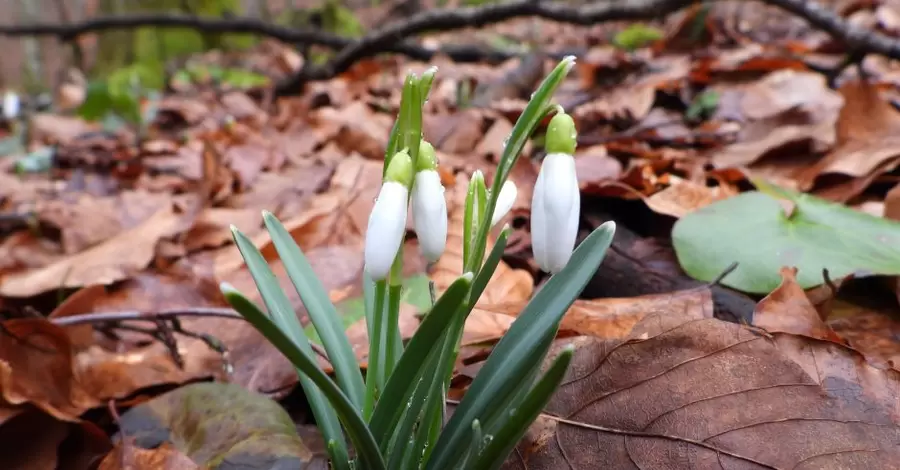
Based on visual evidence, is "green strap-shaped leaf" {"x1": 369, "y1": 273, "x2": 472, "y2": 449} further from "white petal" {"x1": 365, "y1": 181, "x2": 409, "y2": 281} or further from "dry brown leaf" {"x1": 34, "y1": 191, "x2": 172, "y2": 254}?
"dry brown leaf" {"x1": 34, "y1": 191, "x2": 172, "y2": 254}

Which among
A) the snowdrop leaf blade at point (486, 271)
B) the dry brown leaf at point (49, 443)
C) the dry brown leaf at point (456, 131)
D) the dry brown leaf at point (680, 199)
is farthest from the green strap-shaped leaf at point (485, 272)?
the dry brown leaf at point (456, 131)

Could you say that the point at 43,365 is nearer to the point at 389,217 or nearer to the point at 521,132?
the point at 389,217

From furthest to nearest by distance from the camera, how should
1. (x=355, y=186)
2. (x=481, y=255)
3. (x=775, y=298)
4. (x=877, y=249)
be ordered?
1. (x=355, y=186)
2. (x=877, y=249)
3. (x=775, y=298)
4. (x=481, y=255)

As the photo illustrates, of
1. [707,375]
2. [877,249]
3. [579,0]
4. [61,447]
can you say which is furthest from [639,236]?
[579,0]

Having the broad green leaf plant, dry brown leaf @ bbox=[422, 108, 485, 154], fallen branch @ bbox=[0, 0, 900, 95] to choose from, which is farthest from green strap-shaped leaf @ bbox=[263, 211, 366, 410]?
fallen branch @ bbox=[0, 0, 900, 95]

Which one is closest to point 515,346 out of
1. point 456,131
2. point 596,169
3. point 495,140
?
point 596,169

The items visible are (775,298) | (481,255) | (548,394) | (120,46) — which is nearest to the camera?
(548,394)

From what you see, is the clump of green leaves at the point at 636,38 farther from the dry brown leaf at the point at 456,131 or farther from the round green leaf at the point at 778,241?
the round green leaf at the point at 778,241

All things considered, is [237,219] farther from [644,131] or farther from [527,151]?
[644,131]
